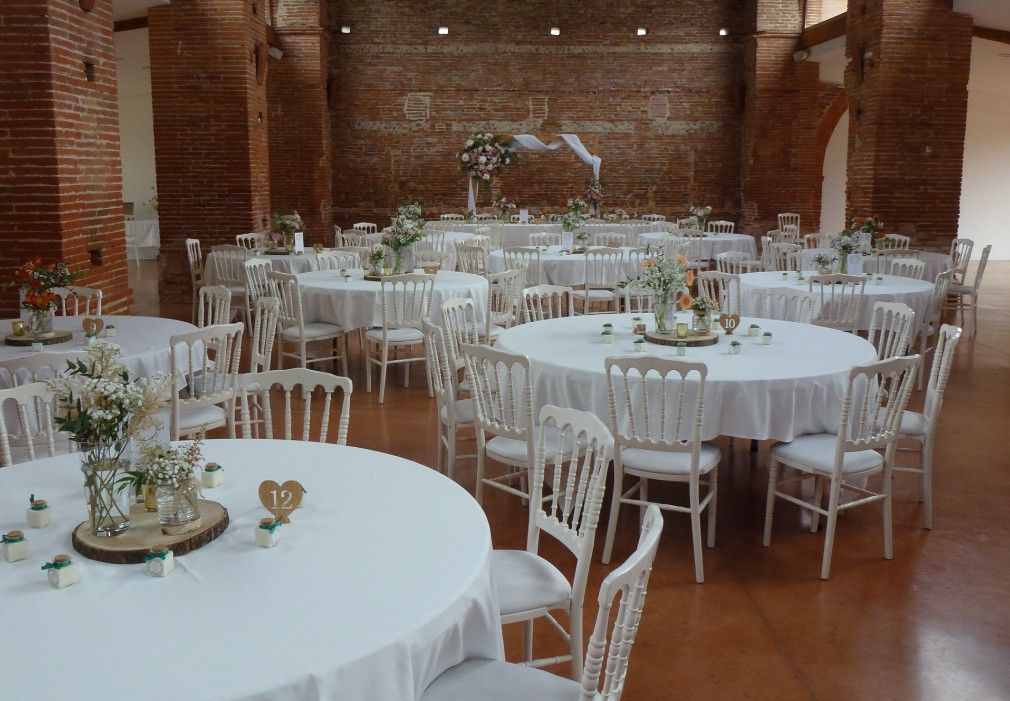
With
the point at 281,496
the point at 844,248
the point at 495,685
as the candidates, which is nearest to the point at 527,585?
the point at 495,685

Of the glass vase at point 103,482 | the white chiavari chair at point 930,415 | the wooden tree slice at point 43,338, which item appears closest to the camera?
the glass vase at point 103,482

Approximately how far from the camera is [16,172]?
20.6 feet

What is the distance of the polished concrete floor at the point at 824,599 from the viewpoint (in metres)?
3.15

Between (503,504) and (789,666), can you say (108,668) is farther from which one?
(503,504)

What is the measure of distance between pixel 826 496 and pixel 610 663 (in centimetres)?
330

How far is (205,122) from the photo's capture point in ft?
34.2

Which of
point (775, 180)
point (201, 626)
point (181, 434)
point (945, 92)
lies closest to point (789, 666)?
point (201, 626)

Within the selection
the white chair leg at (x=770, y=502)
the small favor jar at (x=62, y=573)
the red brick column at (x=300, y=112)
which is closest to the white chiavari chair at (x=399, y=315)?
the white chair leg at (x=770, y=502)

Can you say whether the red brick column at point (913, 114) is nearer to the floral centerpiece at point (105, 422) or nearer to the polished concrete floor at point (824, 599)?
the polished concrete floor at point (824, 599)

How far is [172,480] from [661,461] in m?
2.22

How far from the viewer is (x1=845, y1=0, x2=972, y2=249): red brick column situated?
1037cm

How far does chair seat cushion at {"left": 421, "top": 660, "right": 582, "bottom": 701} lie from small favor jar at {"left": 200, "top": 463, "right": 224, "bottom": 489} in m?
0.90

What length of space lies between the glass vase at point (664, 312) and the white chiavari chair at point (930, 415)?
121cm

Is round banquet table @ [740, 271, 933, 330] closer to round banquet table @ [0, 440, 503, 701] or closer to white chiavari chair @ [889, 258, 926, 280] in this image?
white chiavari chair @ [889, 258, 926, 280]
